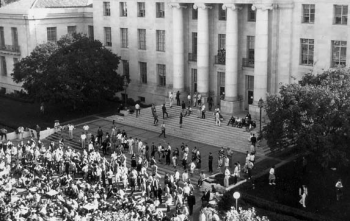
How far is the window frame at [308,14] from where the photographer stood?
49094 mm

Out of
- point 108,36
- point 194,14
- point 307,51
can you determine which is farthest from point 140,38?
point 307,51

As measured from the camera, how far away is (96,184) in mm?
36531

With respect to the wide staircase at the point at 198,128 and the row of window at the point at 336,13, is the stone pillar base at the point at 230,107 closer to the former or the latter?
the wide staircase at the point at 198,128

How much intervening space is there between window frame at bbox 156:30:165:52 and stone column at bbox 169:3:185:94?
3.74 meters

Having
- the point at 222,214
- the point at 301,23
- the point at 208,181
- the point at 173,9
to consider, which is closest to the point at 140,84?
the point at 173,9

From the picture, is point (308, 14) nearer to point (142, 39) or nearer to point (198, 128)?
point (198, 128)

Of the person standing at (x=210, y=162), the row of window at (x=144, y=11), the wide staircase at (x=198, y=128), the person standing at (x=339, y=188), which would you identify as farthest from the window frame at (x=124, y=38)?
the person standing at (x=339, y=188)

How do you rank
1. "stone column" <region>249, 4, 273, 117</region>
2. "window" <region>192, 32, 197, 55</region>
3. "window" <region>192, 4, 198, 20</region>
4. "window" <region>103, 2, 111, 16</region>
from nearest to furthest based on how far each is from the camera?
1. "stone column" <region>249, 4, 273, 117</region>
2. "window" <region>192, 4, 198, 20</region>
3. "window" <region>192, 32, 197, 55</region>
4. "window" <region>103, 2, 111, 16</region>

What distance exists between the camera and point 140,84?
6650 cm

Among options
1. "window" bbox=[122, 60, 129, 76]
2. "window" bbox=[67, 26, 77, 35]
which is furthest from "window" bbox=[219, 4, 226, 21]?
"window" bbox=[67, 26, 77, 35]

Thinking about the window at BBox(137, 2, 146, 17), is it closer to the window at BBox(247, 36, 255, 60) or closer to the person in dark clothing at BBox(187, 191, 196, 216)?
the window at BBox(247, 36, 255, 60)

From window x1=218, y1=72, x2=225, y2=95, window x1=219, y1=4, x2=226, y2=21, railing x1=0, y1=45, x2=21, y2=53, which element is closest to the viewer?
window x1=219, y1=4, x2=226, y2=21

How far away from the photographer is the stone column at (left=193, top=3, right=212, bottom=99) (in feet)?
182

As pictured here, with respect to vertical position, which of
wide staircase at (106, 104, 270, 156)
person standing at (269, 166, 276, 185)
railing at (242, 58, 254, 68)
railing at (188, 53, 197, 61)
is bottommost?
person standing at (269, 166, 276, 185)
